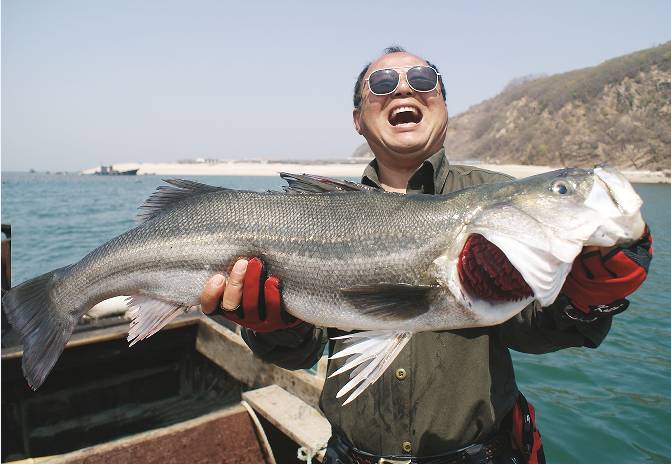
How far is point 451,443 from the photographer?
9.23 feet

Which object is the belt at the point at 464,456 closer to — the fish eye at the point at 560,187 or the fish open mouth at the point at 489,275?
the fish open mouth at the point at 489,275

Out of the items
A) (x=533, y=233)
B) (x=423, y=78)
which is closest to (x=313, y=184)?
(x=533, y=233)

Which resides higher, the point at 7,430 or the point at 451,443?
the point at 451,443

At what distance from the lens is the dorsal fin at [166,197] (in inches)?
129

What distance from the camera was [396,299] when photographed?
8.83 feet

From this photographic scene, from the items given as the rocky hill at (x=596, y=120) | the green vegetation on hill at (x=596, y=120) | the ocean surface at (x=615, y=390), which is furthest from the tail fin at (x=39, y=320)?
the rocky hill at (x=596, y=120)

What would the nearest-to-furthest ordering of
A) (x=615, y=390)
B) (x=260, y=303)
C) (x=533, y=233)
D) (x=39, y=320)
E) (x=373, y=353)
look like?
(x=533, y=233)
(x=373, y=353)
(x=260, y=303)
(x=39, y=320)
(x=615, y=390)

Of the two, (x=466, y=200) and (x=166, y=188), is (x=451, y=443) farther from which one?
(x=166, y=188)

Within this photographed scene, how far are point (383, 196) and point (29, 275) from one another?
18.3m

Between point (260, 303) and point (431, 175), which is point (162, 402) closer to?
point (260, 303)

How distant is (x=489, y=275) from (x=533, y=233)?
11.4 inches

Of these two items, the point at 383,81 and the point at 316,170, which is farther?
the point at 316,170

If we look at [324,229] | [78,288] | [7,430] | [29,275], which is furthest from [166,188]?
[29,275]

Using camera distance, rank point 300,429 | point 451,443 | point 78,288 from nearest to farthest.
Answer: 1. point 451,443
2. point 78,288
3. point 300,429
